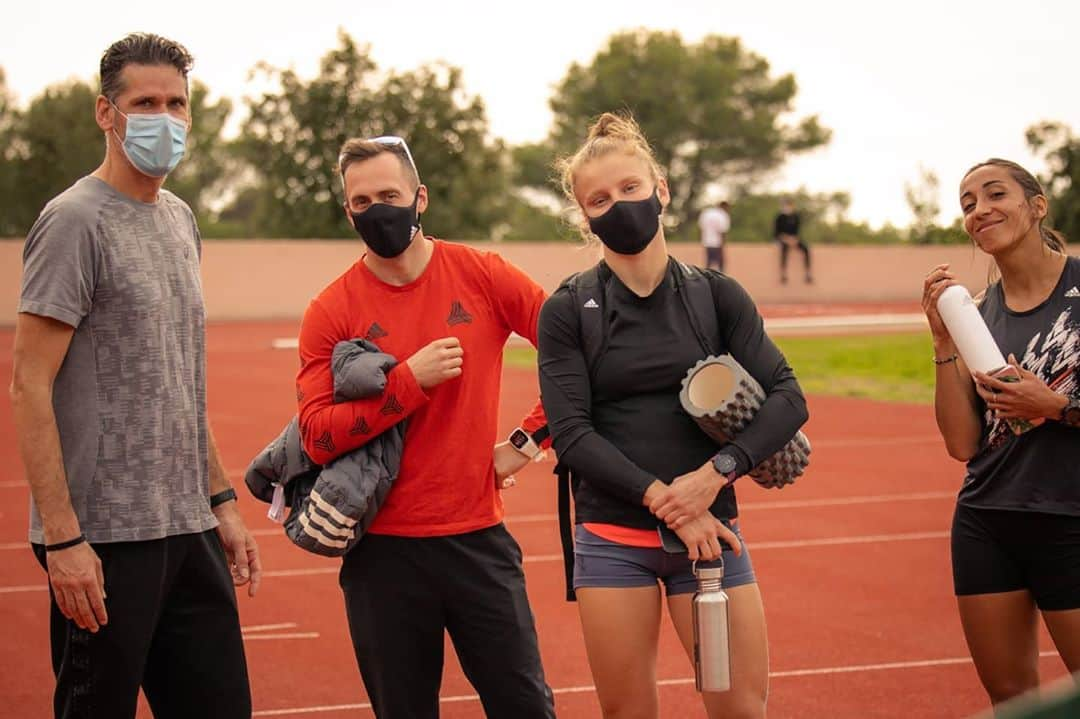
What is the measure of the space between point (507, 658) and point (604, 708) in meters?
0.38

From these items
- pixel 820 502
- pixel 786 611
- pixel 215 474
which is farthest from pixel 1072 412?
pixel 820 502

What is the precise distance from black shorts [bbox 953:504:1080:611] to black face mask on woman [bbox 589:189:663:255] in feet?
4.60

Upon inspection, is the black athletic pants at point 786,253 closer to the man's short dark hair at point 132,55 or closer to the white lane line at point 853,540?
the white lane line at point 853,540

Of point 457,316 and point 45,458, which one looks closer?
point 45,458

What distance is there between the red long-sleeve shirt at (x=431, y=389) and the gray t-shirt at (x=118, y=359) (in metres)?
0.41

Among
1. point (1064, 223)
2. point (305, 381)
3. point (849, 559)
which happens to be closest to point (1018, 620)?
point (305, 381)

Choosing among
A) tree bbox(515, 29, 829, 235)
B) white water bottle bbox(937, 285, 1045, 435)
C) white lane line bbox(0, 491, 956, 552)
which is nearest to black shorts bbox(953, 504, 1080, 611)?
white water bottle bbox(937, 285, 1045, 435)

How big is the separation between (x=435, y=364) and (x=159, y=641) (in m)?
1.13

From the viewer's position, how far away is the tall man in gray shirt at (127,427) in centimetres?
373

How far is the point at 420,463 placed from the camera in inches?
167

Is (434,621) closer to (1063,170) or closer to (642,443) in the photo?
(642,443)

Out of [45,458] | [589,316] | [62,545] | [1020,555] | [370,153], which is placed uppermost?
[370,153]

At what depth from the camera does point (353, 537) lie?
162 inches

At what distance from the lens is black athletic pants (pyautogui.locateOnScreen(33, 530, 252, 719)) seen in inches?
152
